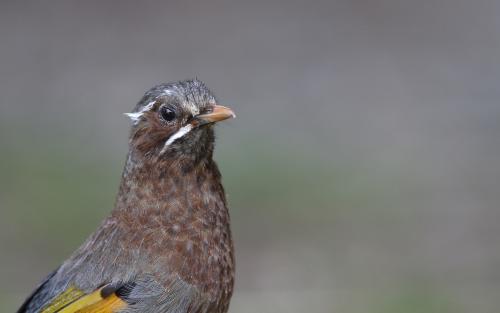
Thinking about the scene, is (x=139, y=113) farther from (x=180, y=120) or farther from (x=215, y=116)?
(x=215, y=116)

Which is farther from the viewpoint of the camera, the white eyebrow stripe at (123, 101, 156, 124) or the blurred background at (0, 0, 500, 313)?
the blurred background at (0, 0, 500, 313)

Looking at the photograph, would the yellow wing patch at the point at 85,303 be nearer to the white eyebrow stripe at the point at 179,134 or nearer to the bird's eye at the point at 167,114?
the white eyebrow stripe at the point at 179,134

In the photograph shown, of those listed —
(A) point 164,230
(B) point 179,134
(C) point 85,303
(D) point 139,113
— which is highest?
(D) point 139,113

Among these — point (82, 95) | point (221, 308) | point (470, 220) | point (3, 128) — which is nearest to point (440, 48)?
point (470, 220)

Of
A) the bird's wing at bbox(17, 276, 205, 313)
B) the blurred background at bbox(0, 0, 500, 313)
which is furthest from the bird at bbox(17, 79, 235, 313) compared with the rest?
the blurred background at bbox(0, 0, 500, 313)

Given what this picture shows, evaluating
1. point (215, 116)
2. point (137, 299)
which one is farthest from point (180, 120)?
point (137, 299)

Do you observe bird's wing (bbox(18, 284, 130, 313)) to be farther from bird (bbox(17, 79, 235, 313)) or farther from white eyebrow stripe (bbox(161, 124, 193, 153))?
white eyebrow stripe (bbox(161, 124, 193, 153))
